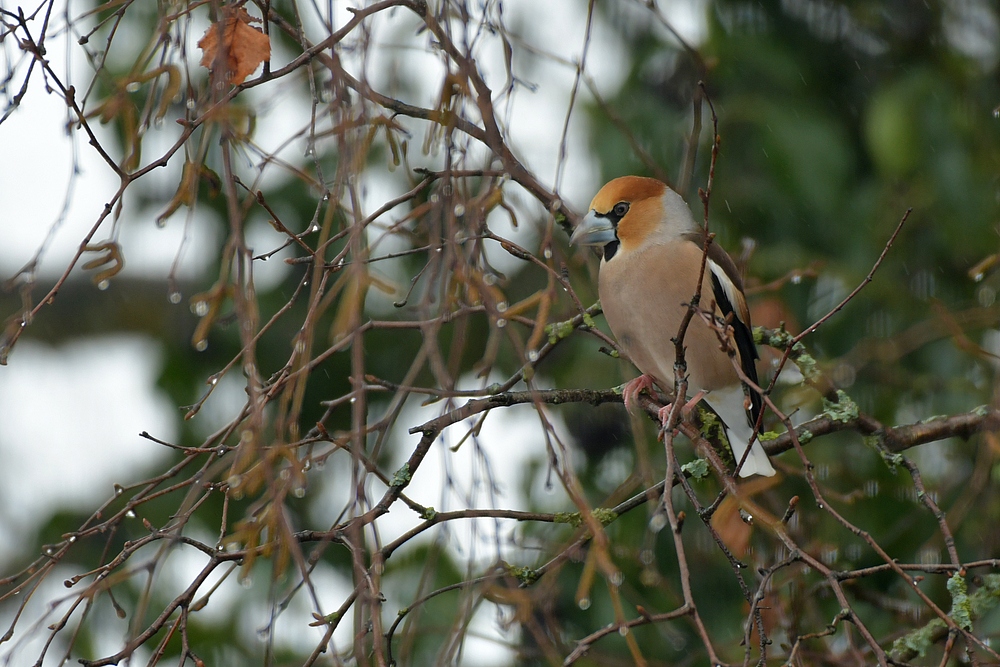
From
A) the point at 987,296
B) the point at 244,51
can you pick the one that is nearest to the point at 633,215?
the point at 987,296

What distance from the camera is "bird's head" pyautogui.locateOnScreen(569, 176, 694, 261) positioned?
3479mm

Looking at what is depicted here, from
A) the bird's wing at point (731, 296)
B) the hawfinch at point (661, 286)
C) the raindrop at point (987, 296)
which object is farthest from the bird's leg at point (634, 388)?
the raindrop at point (987, 296)

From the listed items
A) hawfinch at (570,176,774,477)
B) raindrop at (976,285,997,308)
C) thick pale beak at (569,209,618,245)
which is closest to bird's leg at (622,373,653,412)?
hawfinch at (570,176,774,477)

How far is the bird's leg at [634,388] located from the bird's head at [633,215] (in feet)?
1.62

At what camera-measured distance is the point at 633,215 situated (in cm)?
351

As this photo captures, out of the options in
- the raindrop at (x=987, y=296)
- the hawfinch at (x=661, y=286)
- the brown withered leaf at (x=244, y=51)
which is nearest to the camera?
the brown withered leaf at (x=244, y=51)

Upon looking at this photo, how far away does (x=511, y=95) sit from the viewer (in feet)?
6.68

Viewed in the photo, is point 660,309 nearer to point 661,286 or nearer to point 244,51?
point 661,286

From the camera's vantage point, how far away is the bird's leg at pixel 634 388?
109 inches

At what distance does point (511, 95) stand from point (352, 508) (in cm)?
99

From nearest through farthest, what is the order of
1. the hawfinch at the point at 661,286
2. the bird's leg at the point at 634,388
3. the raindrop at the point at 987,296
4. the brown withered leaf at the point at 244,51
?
the brown withered leaf at the point at 244,51, the bird's leg at the point at 634,388, the hawfinch at the point at 661,286, the raindrop at the point at 987,296

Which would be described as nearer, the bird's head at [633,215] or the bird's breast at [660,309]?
the bird's breast at [660,309]

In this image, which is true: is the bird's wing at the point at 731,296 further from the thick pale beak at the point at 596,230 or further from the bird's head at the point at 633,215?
the thick pale beak at the point at 596,230

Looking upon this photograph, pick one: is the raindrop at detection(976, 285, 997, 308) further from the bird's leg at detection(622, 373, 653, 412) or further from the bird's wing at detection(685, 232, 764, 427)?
the bird's leg at detection(622, 373, 653, 412)
